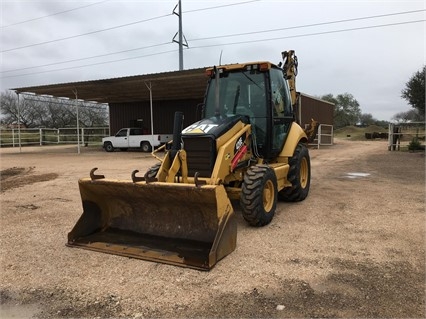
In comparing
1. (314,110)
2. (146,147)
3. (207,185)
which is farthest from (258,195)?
(314,110)

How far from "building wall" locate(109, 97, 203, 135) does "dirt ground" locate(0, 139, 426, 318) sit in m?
19.9

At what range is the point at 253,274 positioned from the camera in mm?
4000

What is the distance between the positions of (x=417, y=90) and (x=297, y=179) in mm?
15438

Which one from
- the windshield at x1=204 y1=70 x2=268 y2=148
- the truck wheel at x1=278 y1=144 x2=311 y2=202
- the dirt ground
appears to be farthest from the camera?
the truck wheel at x1=278 y1=144 x2=311 y2=202

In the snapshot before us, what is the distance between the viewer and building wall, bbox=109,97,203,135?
26.2 m

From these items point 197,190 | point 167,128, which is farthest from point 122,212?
point 167,128

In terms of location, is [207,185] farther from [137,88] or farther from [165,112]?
[165,112]

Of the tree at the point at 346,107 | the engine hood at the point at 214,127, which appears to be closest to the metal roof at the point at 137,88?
the engine hood at the point at 214,127

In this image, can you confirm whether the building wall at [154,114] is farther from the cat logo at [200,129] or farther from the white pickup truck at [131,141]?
the cat logo at [200,129]

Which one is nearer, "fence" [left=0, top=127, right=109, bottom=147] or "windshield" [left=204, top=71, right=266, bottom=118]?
"windshield" [left=204, top=71, right=266, bottom=118]

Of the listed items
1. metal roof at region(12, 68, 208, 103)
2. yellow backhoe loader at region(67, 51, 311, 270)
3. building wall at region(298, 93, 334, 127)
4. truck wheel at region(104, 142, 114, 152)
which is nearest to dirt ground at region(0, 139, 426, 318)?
yellow backhoe loader at region(67, 51, 311, 270)

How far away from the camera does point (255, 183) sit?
5.19 metres

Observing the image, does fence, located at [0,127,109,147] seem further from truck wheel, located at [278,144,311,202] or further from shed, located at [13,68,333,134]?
truck wheel, located at [278,144,311,202]

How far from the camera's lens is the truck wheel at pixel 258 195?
5.17 m
